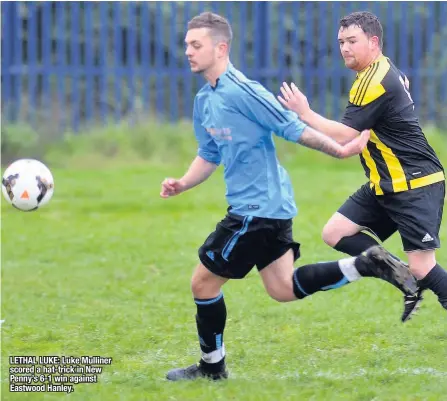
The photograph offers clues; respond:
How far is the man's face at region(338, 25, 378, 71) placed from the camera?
5.75 m

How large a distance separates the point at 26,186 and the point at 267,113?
210cm

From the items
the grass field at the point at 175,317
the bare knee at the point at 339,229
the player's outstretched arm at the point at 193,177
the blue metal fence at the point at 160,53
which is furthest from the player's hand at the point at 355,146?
the blue metal fence at the point at 160,53

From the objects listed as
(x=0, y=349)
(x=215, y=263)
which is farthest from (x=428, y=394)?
(x=0, y=349)

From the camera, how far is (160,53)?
14.7m

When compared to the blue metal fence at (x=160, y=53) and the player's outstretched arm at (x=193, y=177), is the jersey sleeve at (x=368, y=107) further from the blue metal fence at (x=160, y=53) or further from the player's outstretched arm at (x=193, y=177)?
the blue metal fence at (x=160, y=53)

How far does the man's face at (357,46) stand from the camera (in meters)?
5.75

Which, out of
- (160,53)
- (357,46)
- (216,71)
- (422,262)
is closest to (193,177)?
Result: (216,71)

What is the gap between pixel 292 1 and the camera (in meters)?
14.6

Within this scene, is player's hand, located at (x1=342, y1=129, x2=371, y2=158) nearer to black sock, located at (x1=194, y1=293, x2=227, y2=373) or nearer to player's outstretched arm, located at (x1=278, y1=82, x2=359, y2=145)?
player's outstretched arm, located at (x1=278, y1=82, x2=359, y2=145)

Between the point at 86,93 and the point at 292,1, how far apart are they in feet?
10.5

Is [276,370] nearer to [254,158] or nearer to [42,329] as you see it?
[254,158]

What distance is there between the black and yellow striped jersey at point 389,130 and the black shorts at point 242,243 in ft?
2.55

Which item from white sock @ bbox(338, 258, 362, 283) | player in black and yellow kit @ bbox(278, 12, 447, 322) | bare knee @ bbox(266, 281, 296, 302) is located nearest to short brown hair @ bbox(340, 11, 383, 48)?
player in black and yellow kit @ bbox(278, 12, 447, 322)

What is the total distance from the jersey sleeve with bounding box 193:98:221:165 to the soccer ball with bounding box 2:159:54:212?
1420mm
